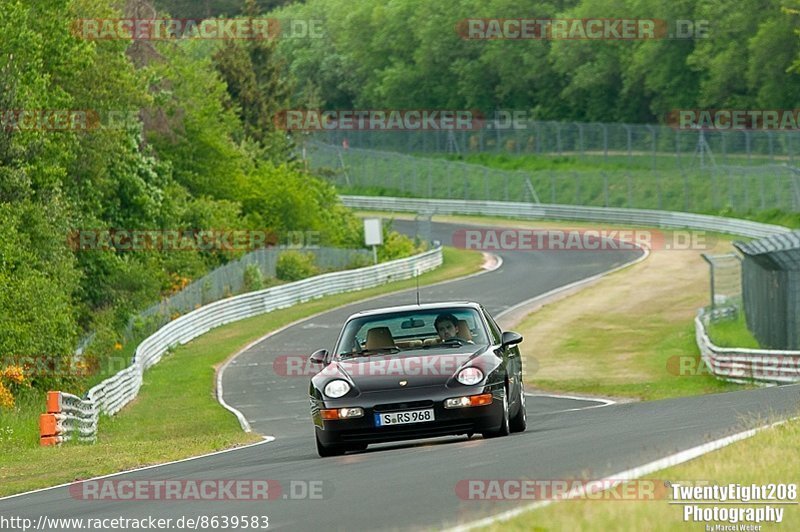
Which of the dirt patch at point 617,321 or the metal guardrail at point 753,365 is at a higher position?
the metal guardrail at point 753,365

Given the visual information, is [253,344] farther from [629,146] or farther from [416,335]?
[629,146]

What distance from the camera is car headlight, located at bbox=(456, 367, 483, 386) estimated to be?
13867mm

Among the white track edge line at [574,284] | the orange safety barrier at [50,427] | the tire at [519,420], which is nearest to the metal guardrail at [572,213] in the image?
the white track edge line at [574,284]

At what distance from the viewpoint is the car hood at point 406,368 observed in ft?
45.6

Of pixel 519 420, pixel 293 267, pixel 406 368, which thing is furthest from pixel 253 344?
pixel 406 368

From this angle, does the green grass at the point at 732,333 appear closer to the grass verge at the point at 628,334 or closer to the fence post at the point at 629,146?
the grass verge at the point at 628,334

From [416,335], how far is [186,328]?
2971cm

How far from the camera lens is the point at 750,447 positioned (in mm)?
11172

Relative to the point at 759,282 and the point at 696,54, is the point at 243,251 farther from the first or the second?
the point at 696,54

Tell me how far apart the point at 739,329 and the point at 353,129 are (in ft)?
228

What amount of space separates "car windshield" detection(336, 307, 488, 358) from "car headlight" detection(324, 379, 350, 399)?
0.79 meters

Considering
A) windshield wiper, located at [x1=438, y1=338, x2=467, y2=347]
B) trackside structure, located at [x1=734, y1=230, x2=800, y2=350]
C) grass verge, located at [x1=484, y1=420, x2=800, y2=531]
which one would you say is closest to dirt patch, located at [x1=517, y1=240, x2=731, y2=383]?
trackside structure, located at [x1=734, y1=230, x2=800, y2=350]

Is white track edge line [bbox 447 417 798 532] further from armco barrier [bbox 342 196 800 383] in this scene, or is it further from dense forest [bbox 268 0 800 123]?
dense forest [bbox 268 0 800 123]

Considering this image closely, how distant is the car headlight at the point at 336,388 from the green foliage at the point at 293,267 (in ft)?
148
